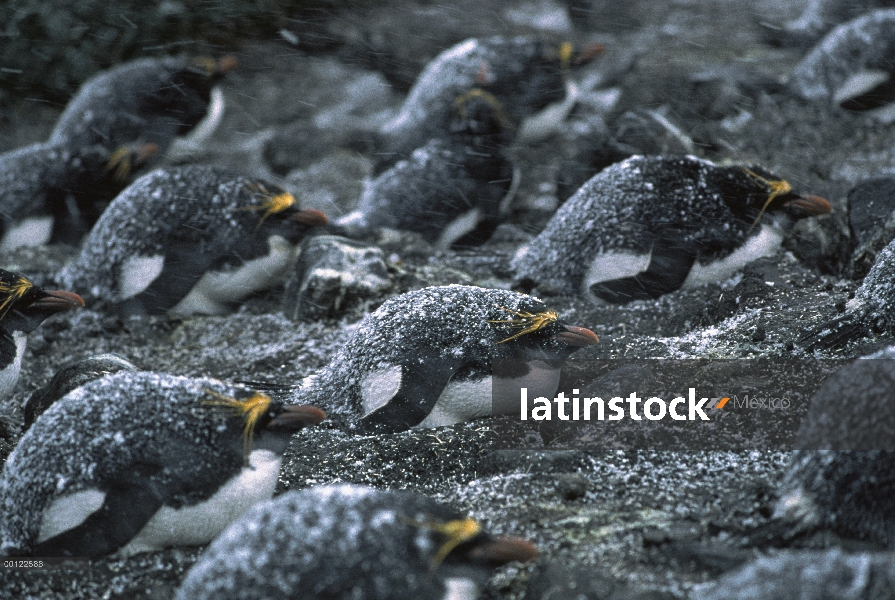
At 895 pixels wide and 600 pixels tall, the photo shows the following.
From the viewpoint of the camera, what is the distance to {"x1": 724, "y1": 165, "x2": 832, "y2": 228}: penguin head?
4.67m

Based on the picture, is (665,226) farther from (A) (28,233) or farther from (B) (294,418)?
(A) (28,233)

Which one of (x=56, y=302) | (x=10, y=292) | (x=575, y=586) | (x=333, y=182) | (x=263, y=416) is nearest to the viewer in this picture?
(x=575, y=586)

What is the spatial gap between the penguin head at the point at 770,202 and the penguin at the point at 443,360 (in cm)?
139

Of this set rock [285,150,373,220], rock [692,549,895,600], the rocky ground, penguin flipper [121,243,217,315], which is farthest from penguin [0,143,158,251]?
rock [692,549,895,600]

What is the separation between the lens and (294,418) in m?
3.21

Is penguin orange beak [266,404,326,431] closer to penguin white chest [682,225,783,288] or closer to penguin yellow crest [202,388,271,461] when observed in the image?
penguin yellow crest [202,388,271,461]

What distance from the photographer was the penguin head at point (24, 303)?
4191 millimetres

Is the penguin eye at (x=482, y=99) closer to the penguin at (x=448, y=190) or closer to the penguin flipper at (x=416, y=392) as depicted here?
the penguin at (x=448, y=190)

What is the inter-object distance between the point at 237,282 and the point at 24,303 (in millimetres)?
1268

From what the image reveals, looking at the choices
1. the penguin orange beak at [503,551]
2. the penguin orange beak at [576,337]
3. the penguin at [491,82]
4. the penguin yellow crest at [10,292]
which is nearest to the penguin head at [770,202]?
the penguin orange beak at [576,337]

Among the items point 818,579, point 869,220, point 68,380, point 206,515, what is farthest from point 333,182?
point 818,579

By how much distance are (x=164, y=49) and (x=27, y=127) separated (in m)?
1.42

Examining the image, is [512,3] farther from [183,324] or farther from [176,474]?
[176,474]

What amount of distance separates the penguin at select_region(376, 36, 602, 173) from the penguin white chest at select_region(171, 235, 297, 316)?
151 centimetres
